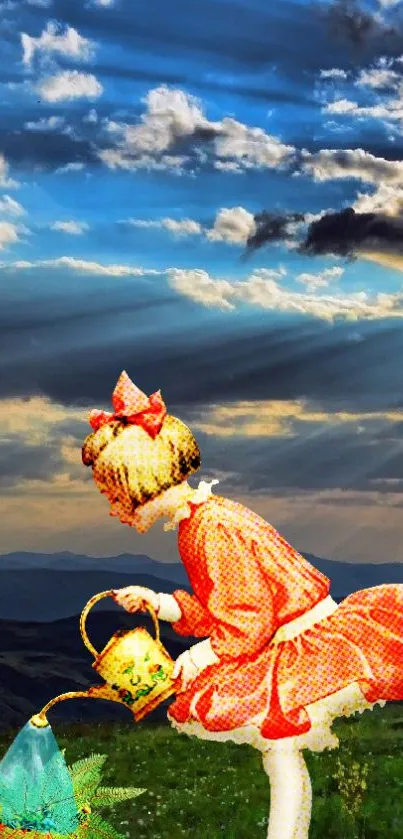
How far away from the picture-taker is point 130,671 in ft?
21.5

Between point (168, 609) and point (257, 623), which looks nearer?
point (257, 623)

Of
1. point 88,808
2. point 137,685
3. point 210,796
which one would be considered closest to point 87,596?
point 137,685

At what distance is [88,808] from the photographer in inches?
265

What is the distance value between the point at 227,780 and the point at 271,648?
5230mm

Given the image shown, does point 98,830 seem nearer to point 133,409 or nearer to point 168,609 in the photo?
point 168,609

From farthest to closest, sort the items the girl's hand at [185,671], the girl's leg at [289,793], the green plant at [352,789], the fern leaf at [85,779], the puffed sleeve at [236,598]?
the green plant at [352,789]
the fern leaf at [85,779]
the girl's hand at [185,671]
the girl's leg at [289,793]
the puffed sleeve at [236,598]

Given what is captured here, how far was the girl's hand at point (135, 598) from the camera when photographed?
6664mm

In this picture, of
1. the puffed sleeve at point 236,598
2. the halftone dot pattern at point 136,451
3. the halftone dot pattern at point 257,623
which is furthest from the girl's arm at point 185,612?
the halftone dot pattern at point 136,451

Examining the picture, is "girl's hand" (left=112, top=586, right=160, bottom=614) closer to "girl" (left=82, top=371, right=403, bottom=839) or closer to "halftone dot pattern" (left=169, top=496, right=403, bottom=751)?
"girl" (left=82, top=371, right=403, bottom=839)

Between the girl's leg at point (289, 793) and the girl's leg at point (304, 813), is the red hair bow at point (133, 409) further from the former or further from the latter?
the girl's leg at point (304, 813)

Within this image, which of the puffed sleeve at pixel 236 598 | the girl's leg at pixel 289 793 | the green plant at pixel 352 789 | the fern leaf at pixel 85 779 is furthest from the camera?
the green plant at pixel 352 789

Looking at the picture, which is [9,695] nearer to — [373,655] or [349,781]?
[349,781]

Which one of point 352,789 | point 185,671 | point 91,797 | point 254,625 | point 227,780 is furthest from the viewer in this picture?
point 227,780

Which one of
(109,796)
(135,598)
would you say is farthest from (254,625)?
(109,796)
